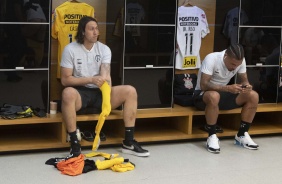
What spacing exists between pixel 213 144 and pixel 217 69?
0.70 m

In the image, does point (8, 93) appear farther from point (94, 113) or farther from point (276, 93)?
point (276, 93)

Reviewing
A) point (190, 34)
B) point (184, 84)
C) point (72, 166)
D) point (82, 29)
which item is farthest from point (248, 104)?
point (72, 166)

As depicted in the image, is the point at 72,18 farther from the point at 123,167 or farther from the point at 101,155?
the point at 123,167

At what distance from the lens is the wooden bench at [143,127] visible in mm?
4262

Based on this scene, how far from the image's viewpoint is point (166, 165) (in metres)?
4.05

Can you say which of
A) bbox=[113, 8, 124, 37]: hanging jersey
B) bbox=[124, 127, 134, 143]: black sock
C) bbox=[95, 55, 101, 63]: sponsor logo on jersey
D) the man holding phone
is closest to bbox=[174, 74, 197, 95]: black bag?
the man holding phone

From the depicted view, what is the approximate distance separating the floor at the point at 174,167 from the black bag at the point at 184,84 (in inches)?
25.0

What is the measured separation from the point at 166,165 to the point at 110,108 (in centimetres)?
69

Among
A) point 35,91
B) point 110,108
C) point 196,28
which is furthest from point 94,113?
point 196,28

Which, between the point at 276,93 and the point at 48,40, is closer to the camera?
the point at 48,40

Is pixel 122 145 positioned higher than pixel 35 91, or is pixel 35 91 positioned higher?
pixel 35 91

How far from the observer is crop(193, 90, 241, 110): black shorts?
4715 mm

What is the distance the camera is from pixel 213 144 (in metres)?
4.49

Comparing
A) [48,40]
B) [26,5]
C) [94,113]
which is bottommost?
[94,113]
